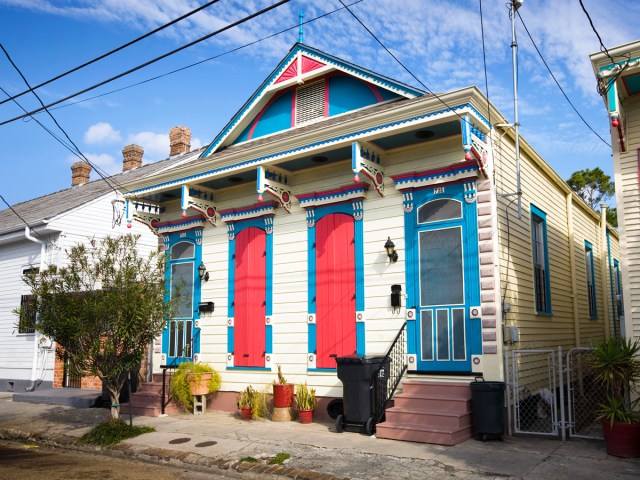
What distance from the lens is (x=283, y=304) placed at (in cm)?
1210

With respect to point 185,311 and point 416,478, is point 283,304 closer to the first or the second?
point 185,311

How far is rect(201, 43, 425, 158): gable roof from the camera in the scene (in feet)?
38.2

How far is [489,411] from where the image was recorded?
8703mm

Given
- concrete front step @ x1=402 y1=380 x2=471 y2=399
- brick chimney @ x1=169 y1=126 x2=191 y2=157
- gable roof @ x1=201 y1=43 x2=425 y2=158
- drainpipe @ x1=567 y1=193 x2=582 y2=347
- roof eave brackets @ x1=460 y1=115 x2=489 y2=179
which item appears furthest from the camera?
brick chimney @ x1=169 y1=126 x2=191 y2=157

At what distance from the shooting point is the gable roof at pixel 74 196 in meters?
20.1

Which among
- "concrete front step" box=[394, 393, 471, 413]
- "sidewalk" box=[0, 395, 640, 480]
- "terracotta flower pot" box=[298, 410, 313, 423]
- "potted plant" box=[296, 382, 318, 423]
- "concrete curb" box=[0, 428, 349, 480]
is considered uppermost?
"concrete front step" box=[394, 393, 471, 413]

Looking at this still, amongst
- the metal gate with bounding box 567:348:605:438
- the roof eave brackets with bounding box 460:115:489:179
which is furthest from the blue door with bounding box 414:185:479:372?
the metal gate with bounding box 567:348:605:438

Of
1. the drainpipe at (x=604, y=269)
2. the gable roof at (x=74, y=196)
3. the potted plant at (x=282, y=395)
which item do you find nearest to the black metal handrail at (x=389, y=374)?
the potted plant at (x=282, y=395)

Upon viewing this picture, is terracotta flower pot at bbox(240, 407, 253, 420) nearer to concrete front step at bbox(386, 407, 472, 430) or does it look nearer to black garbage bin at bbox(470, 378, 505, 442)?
concrete front step at bbox(386, 407, 472, 430)

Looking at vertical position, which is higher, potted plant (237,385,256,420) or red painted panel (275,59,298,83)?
red painted panel (275,59,298,83)

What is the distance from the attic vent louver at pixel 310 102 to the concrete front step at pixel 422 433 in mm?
6671

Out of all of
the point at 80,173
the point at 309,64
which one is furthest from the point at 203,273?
the point at 80,173

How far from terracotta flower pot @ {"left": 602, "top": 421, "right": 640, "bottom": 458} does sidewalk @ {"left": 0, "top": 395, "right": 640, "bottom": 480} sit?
16 centimetres

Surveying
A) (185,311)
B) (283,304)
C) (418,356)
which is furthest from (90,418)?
(418,356)
